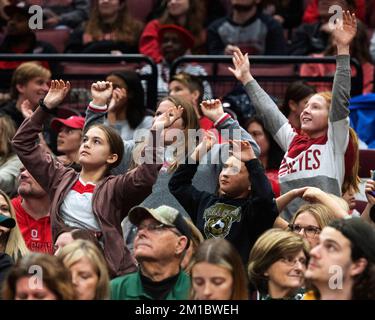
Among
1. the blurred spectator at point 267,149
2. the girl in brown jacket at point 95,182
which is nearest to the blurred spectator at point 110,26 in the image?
the blurred spectator at point 267,149

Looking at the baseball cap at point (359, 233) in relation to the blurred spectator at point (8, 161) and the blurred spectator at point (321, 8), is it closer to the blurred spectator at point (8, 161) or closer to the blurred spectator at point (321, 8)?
the blurred spectator at point (8, 161)

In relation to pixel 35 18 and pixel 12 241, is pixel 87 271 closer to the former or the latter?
pixel 12 241

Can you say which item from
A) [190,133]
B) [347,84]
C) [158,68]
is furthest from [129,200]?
[158,68]

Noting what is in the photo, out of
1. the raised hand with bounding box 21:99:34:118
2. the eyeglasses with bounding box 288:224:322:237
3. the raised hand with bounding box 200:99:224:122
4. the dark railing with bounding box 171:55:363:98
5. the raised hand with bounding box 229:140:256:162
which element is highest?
the dark railing with bounding box 171:55:363:98

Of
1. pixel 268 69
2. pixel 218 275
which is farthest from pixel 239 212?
pixel 268 69

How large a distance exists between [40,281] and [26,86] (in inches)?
169

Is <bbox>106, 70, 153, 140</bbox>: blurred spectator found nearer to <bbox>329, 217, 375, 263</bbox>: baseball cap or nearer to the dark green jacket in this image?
the dark green jacket

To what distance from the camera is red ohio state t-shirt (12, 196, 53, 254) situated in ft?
29.2

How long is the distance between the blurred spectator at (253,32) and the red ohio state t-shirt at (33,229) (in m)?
3.28

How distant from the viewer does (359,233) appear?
6.54m

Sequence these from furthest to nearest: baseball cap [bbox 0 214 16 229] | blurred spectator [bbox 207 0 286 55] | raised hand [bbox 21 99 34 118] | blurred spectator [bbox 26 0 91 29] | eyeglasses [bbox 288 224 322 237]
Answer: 1. blurred spectator [bbox 26 0 91 29]
2. blurred spectator [bbox 207 0 286 55]
3. raised hand [bbox 21 99 34 118]
4. baseball cap [bbox 0 214 16 229]
5. eyeglasses [bbox 288 224 322 237]

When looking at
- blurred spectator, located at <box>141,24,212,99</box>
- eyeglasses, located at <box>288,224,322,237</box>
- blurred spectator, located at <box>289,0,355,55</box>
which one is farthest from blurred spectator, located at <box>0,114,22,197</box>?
blurred spectator, located at <box>289,0,355,55</box>

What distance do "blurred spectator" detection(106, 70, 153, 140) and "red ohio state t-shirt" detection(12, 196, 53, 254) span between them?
3.92 ft

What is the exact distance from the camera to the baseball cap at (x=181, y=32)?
11398mm
